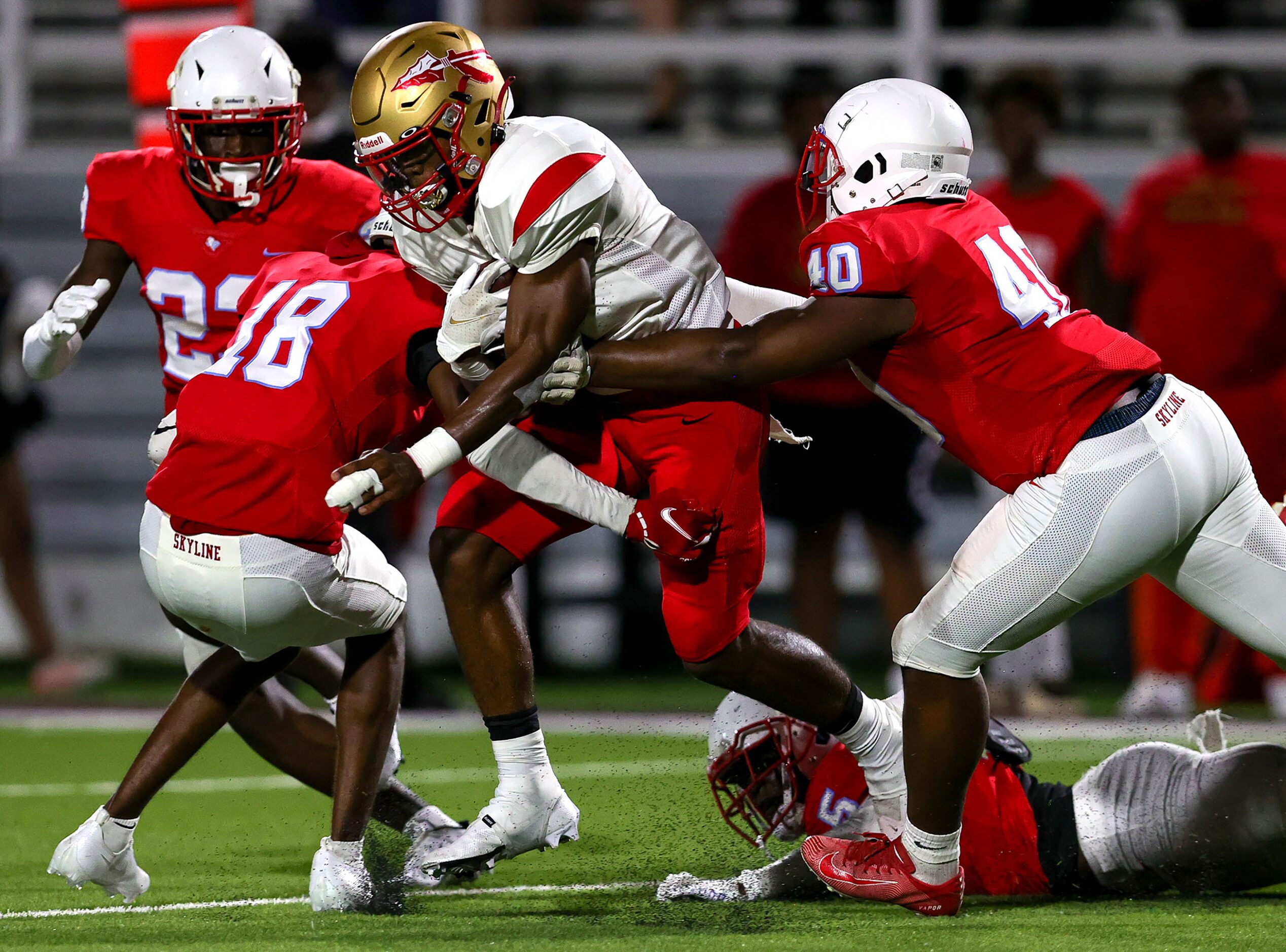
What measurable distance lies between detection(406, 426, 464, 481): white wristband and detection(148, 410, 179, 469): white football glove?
28.0 inches

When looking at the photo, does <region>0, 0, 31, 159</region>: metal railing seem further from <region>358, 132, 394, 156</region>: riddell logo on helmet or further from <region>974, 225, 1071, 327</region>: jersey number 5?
<region>974, 225, 1071, 327</region>: jersey number 5

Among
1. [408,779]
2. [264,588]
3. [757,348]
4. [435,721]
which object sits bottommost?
[435,721]

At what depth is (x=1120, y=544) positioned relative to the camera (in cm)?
315

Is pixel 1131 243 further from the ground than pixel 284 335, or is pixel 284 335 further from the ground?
pixel 284 335

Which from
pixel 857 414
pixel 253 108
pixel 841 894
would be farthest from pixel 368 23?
pixel 841 894

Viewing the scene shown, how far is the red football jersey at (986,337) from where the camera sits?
10.5 ft

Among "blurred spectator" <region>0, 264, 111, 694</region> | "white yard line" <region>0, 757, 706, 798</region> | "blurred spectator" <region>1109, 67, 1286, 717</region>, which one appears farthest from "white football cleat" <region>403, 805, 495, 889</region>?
"blurred spectator" <region>0, 264, 111, 694</region>

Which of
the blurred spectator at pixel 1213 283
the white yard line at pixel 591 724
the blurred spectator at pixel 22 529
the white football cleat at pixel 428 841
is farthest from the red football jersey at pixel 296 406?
the blurred spectator at pixel 22 529

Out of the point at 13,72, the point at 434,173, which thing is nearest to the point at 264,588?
the point at 434,173

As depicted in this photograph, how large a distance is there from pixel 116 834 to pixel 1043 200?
4.18m

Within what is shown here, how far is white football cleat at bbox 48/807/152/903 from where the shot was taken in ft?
11.0

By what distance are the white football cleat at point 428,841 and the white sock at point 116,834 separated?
55 centimetres

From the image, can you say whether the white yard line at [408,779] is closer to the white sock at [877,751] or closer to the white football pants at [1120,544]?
the white sock at [877,751]

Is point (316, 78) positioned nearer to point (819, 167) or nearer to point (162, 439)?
point (162, 439)
